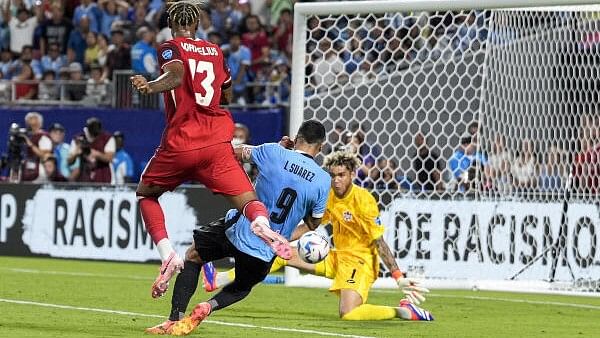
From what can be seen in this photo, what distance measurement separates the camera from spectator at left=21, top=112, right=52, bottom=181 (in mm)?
21047

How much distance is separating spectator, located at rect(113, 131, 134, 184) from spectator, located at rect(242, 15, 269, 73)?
9.23ft

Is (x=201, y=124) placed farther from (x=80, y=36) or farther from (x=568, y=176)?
(x=80, y=36)

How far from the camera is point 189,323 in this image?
9203 millimetres

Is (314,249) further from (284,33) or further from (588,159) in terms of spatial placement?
(284,33)

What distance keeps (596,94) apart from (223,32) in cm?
970

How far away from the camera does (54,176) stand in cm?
2116

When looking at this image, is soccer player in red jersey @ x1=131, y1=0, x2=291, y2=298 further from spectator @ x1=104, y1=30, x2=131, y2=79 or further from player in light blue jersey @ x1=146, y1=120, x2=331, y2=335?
spectator @ x1=104, y1=30, x2=131, y2=79

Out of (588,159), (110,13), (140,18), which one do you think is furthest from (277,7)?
(588,159)

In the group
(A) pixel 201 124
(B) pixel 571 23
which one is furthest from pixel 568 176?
(A) pixel 201 124

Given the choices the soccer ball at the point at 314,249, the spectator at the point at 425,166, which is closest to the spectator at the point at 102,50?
the spectator at the point at 425,166

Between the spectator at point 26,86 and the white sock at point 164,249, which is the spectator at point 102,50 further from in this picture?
the white sock at point 164,249

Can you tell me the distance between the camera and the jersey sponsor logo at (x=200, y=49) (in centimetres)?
932

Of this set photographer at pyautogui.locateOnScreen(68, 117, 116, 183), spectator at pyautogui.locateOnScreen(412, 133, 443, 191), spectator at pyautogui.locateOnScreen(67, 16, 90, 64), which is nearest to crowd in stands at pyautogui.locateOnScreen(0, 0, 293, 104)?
spectator at pyautogui.locateOnScreen(67, 16, 90, 64)

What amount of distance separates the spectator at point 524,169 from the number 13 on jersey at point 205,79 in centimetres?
666
